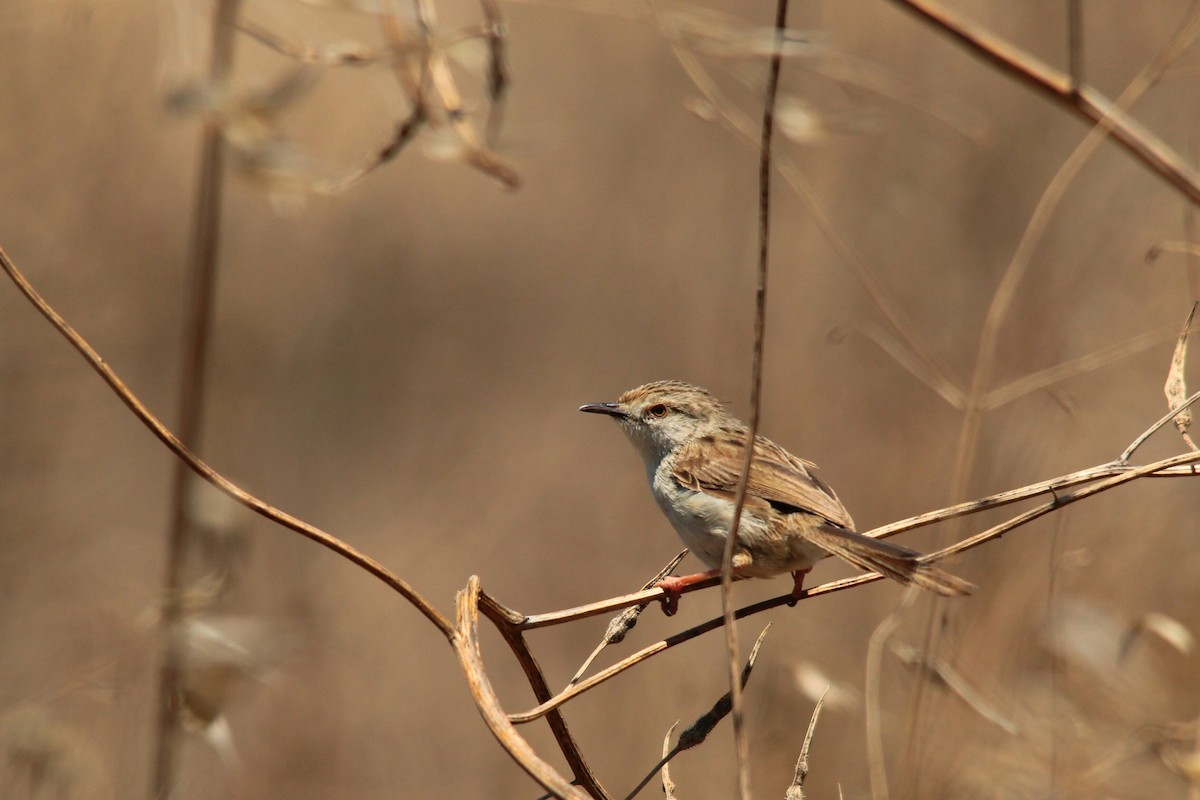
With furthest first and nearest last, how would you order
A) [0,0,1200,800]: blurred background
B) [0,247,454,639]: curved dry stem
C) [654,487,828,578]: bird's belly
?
[654,487,828,578]: bird's belly, [0,0,1200,800]: blurred background, [0,247,454,639]: curved dry stem

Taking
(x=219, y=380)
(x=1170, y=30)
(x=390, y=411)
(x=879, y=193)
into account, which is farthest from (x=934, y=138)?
(x=219, y=380)

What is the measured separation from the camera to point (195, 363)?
8.71ft

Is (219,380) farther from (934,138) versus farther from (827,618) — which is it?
(934,138)

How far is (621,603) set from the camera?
2.50m

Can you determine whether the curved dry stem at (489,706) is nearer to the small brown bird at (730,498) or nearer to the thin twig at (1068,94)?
the small brown bird at (730,498)

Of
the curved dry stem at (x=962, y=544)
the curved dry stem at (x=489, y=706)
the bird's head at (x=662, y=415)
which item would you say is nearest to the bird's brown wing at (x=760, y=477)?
the bird's head at (x=662, y=415)

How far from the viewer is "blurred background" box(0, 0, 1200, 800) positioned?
11.8 ft

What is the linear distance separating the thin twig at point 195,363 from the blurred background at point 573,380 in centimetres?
17

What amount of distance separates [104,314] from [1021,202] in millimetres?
6492

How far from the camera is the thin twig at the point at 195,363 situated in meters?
2.62

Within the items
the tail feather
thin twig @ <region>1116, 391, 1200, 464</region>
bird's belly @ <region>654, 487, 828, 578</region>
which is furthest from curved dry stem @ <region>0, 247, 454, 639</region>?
bird's belly @ <region>654, 487, 828, 578</region>

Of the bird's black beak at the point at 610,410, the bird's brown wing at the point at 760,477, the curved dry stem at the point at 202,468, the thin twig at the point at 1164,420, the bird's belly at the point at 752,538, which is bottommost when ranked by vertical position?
the curved dry stem at the point at 202,468

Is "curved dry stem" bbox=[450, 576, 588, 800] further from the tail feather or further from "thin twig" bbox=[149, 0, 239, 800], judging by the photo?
the tail feather

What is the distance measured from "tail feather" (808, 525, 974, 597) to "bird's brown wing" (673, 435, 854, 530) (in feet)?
0.70
